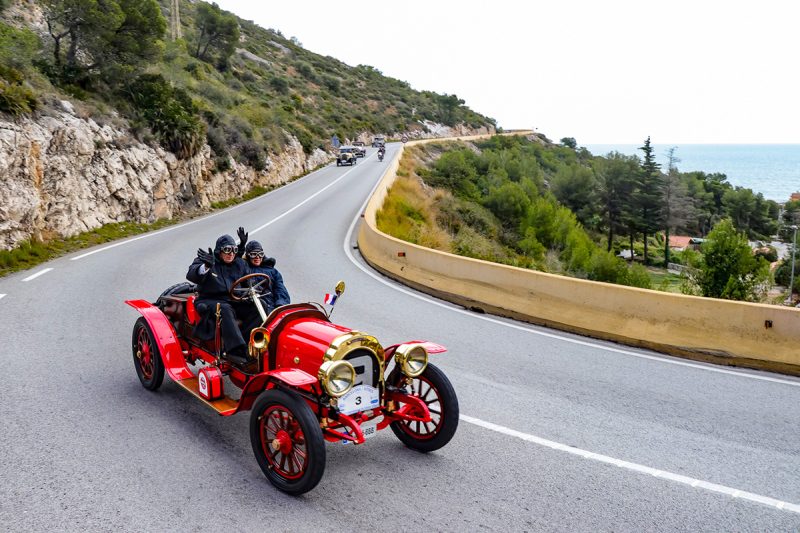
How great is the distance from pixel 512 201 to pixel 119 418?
3513cm

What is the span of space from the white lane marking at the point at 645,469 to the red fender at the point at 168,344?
2.82 m

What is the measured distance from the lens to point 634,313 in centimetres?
845

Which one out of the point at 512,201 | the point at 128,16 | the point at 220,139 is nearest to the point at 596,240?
the point at 512,201

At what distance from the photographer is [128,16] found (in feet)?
70.8

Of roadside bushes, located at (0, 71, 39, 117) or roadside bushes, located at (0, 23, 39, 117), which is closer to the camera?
roadside bushes, located at (0, 71, 39, 117)

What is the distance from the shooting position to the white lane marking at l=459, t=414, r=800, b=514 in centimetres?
443

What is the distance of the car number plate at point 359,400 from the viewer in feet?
14.7

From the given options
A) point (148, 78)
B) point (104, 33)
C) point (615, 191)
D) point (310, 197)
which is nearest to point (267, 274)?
point (104, 33)

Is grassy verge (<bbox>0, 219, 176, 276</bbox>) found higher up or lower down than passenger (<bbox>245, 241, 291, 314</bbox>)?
lower down

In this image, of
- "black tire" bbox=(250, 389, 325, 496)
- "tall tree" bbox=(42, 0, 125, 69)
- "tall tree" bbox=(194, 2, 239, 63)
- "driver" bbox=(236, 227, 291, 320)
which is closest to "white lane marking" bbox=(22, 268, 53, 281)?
"driver" bbox=(236, 227, 291, 320)

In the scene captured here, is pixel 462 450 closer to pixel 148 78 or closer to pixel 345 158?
pixel 148 78

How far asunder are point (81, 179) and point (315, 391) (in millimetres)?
16313

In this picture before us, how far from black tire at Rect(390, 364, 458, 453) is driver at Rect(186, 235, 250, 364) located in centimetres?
158

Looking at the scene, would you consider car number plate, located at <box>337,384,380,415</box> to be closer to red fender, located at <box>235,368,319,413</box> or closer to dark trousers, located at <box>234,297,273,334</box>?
red fender, located at <box>235,368,319,413</box>
